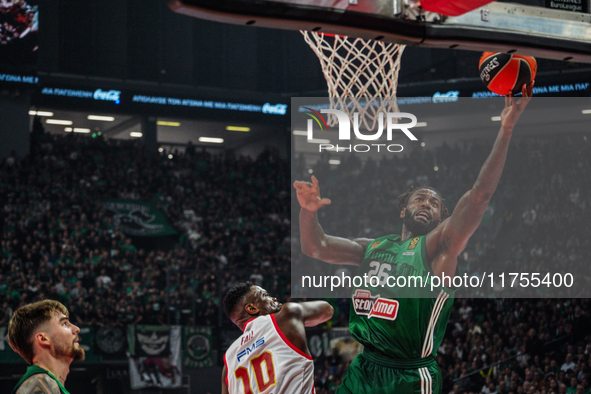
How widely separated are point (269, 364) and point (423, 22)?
7.22ft

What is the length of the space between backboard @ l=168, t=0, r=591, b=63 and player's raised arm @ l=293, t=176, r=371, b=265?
2161 millimetres

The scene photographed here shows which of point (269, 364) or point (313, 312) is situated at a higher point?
point (313, 312)

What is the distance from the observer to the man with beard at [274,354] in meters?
4.04

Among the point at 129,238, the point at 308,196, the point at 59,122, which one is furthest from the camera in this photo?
the point at 59,122

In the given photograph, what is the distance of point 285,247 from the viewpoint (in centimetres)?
2069

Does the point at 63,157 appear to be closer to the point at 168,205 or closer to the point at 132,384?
the point at 168,205

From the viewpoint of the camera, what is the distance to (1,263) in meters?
16.0

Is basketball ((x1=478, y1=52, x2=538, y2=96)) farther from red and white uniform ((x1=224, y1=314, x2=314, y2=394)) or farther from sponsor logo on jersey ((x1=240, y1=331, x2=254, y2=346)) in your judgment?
sponsor logo on jersey ((x1=240, y1=331, x2=254, y2=346))

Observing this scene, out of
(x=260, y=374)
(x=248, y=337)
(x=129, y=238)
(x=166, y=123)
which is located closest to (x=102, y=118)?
(x=166, y=123)

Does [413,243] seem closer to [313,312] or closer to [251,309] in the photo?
[313,312]

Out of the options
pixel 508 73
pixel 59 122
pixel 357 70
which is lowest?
pixel 508 73

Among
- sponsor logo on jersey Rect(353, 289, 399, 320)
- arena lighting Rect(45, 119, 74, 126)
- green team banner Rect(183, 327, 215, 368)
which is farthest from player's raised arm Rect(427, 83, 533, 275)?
arena lighting Rect(45, 119, 74, 126)

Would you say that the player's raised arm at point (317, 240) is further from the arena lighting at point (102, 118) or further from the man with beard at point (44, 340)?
the arena lighting at point (102, 118)

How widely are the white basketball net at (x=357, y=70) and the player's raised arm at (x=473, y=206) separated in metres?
1.75
